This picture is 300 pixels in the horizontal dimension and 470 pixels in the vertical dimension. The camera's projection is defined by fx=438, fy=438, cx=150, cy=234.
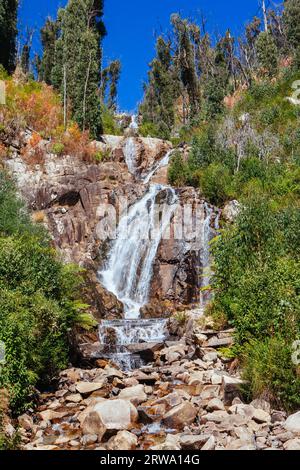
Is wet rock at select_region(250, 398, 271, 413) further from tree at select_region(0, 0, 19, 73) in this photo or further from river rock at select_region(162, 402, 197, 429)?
tree at select_region(0, 0, 19, 73)

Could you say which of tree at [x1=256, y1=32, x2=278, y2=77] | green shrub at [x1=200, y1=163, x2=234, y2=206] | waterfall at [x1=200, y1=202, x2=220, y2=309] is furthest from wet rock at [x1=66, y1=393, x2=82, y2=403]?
tree at [x1=256, y1=32, x2=278, y2=77]

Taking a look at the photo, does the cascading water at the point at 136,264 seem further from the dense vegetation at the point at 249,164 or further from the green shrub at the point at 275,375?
the green shrub at the point at 275,375

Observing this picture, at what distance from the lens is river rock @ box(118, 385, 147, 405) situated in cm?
1089

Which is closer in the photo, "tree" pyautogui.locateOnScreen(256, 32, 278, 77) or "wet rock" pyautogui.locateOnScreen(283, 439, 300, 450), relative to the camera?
"wet rock" pyautogui.locateOnScreen(283, 439, 300, 450)

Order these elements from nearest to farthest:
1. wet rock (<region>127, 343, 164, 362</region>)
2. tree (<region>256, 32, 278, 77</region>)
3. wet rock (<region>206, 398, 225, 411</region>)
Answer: wet rock (<region>206, 398, 225, 411</region>), wet rock (<region>127, 343, 164, 362</region>), tree (<region>256, 32, 278, 77</region>)

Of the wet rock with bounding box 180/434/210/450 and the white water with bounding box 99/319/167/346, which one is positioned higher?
the white water with bounding box 99/319/167/346

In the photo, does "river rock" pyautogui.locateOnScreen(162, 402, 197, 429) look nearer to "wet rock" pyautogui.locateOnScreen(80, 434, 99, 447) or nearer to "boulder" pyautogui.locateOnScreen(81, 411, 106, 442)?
"boulder" pyautogui.locateOnScreen(81, 411, 106, 442)

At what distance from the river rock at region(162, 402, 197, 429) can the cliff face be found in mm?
12302

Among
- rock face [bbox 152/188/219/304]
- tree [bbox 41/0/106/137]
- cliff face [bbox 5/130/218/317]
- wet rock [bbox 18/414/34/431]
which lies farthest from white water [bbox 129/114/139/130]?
wet rock [bbox 18/414/34/431]

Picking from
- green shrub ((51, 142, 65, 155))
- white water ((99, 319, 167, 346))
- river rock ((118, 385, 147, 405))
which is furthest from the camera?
green shrub ((51, 142, 65, 155))

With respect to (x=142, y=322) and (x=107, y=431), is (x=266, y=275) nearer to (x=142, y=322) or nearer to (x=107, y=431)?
(x=107, y=431)

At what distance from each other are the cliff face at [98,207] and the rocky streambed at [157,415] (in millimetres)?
9270

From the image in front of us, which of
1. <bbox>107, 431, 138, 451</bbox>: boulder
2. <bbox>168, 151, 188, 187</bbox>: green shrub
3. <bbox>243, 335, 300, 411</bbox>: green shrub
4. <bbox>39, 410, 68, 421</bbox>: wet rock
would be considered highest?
<bbox>168, 151, 188, 187</bbox>: green shrub

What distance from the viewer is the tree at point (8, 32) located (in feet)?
131
